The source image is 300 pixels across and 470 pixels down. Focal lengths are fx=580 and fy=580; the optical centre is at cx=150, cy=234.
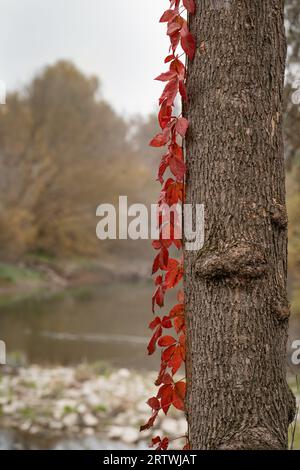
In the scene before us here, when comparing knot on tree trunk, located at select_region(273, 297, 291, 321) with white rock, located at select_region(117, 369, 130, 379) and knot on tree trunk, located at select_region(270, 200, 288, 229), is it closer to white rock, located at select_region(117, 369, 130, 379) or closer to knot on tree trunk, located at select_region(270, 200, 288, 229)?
knot on tree trunk, located at select_region(270, 200, 288, 229)

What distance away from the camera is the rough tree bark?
1606mm

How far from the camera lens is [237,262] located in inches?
63.6

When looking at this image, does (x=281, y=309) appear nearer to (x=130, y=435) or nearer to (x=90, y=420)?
(x=130, y=435)

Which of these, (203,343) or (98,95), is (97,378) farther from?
(98,95)

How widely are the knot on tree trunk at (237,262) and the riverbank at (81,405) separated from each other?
385 cm

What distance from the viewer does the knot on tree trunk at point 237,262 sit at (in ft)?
5.30

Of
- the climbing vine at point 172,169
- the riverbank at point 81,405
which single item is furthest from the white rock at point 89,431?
the climbing vine at point 172,169

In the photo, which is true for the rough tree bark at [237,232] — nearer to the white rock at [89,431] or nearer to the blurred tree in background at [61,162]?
the white rock at [89,431]

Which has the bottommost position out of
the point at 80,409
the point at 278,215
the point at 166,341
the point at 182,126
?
the point at 80,409

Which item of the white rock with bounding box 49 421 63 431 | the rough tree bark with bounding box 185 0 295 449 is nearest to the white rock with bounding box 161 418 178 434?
the white rock with bounding box 49 421 63 431

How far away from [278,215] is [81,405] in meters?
4.98

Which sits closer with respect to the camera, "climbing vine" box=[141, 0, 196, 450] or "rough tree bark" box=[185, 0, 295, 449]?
"rough tree bark" box=[185, 0, 295, 449]

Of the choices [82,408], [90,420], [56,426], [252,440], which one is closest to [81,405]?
[82,408]
